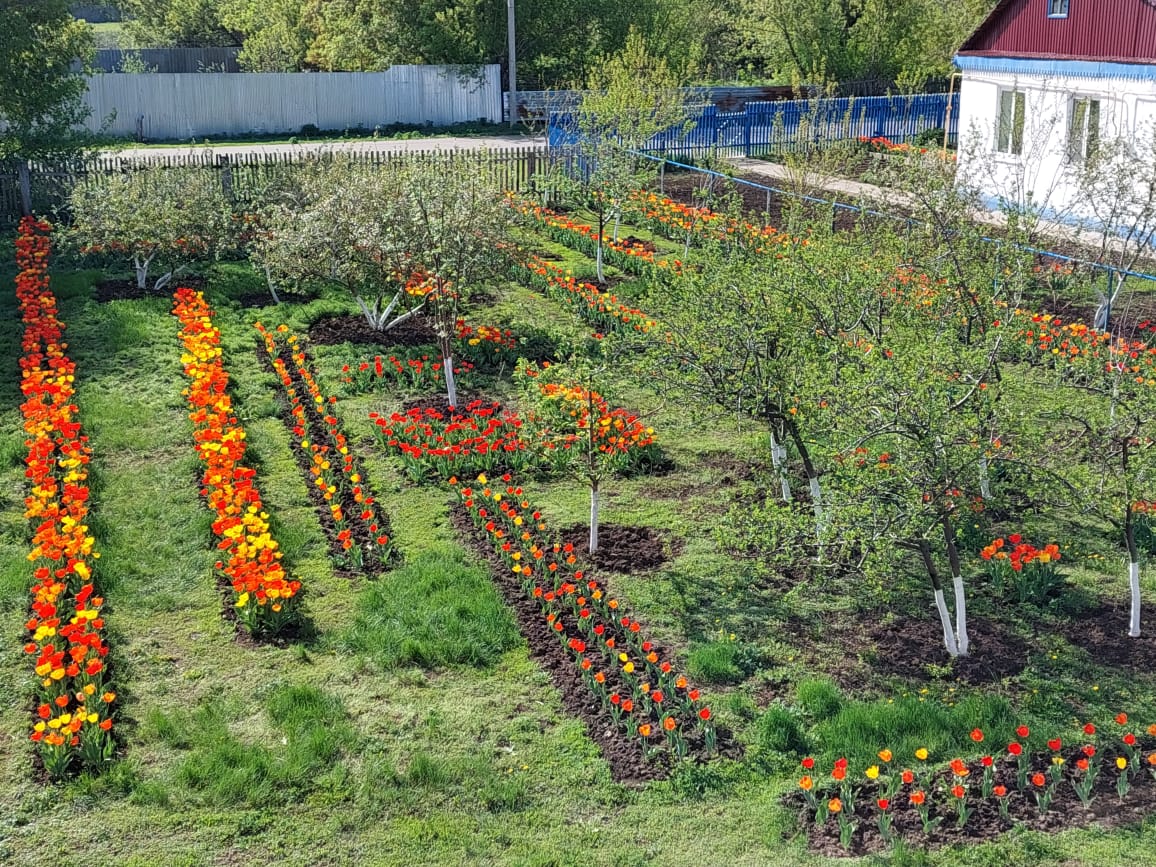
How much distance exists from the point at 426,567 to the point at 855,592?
3.24 meters

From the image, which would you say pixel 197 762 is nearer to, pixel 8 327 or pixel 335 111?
pixel 8 327

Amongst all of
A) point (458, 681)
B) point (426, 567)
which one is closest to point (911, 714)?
point (458, 681)

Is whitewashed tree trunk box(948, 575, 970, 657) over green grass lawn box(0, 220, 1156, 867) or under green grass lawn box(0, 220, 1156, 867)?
over

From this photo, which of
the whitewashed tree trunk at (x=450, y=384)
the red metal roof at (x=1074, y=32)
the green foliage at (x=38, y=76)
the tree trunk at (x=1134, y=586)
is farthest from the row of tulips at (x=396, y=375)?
the red metal roof at (x=1074, y=32)

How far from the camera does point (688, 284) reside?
9.37 m

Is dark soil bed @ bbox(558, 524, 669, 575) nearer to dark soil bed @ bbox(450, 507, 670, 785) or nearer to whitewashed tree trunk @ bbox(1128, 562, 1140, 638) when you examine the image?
dark soil bed @ bbox(450, 507, 670, 785)

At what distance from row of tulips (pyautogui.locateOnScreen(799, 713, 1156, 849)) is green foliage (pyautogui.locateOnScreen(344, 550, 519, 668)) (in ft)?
8.01

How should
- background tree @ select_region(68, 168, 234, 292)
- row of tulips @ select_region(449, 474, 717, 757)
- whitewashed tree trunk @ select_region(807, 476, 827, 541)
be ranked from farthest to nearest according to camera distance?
background tree @ select_region(68, 168, 234, 292), whitewashed tree trunk @ select_region(807, 476, 827, 541), row of tulips @ select_region(449, 474, 717, 757)

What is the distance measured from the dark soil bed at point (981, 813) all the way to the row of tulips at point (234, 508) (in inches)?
154

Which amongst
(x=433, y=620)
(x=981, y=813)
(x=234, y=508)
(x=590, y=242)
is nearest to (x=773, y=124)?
(x=590, y=242)

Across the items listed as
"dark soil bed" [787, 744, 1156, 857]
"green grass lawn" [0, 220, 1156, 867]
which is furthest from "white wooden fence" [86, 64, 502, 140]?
"dark soil bed" [787, 744, 1156, 857]

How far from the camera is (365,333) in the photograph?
1481 cm

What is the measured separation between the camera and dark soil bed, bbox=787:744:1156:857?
6.18m

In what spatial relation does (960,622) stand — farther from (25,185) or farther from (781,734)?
(25,185)
